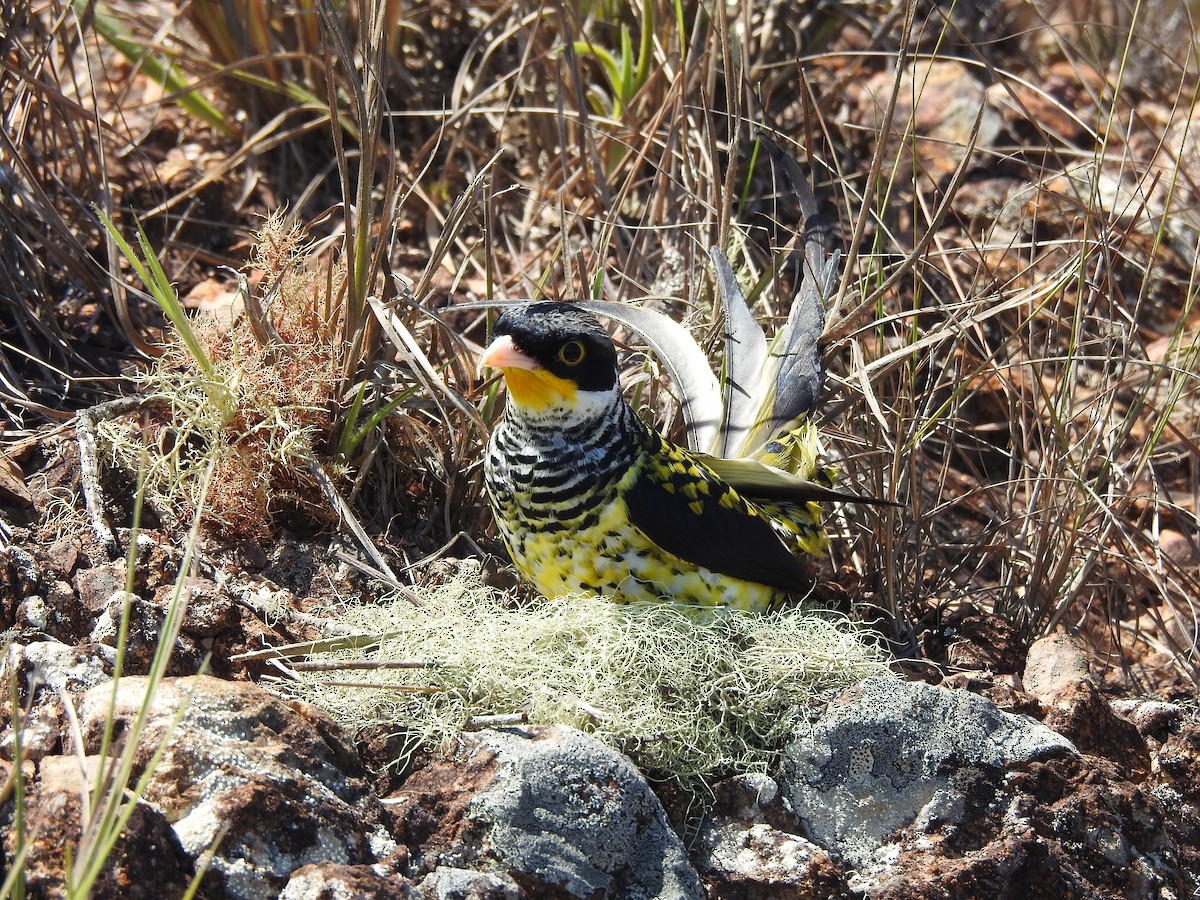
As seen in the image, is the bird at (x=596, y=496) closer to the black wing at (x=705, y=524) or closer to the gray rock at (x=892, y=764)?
the black wing at (x=705, y=524)

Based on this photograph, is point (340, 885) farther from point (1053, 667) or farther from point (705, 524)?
point (1053, 667)

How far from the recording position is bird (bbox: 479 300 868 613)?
3.01m

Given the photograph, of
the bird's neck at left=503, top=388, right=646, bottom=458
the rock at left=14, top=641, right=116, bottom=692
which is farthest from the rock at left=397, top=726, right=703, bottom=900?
the bird's neck at left=503, top=388, right=646, bottom=458

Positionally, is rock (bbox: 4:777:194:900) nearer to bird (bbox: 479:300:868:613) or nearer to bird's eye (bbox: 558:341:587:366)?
bird (bbox: 479:300:868:613)

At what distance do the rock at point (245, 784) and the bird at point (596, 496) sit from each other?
2.85ft

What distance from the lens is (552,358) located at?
9.71 feet

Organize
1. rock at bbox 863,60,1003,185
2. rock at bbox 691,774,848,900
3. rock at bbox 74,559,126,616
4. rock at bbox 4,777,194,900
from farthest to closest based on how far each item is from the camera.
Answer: rock at bbox 863,60,1003,185 < rock at bbox 74,559,126,616 < rock at bbox 691,774,848,900 < rock at bbox 4,777,194,900

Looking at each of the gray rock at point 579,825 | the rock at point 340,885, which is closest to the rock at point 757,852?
the gray rock at point 579,825

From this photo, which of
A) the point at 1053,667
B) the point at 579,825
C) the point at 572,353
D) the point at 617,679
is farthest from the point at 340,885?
the point at 1053,667

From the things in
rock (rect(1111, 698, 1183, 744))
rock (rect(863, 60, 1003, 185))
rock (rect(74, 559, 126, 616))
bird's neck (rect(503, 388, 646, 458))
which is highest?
rock (rect(863, 60, 1003, 185))

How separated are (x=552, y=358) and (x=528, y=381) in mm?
96

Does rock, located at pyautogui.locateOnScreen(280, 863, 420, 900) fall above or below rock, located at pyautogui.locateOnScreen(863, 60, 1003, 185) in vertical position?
below

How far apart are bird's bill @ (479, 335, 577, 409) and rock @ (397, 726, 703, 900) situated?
92 centimetres

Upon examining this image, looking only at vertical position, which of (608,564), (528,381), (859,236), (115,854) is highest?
(859,236)
